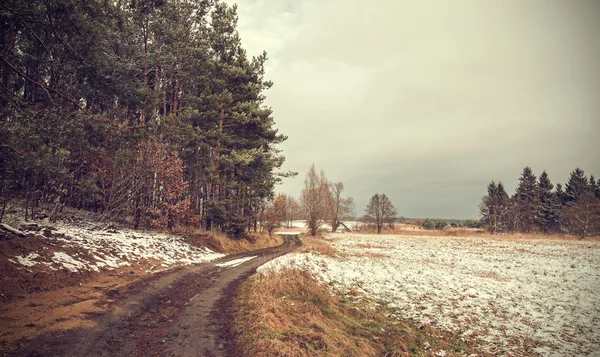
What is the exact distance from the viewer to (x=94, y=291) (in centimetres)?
812

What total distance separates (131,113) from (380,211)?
2390 inches

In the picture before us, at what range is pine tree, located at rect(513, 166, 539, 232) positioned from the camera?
65250 millimetres

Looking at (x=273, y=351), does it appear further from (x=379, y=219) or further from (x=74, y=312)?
(x=379, y=219)

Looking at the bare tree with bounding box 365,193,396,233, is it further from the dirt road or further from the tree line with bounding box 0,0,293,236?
the dirt road

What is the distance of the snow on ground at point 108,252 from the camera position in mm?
9070

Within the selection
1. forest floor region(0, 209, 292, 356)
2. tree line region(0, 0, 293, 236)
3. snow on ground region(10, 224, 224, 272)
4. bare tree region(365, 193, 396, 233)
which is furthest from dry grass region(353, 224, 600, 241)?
forest floor region(0, 209, 292, 356)

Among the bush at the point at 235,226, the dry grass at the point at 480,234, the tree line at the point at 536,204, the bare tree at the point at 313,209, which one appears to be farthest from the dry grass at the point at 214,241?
the tree line at the point at 536,204

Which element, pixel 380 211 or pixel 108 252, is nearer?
pixel 108 252

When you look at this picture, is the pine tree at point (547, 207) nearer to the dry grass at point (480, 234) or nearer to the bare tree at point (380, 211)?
the dry grass at point (480, 234)

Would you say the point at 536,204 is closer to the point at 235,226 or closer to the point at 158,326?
the point at 235,226

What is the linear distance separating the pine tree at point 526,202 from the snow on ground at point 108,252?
75902 mm

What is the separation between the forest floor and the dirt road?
18 mm

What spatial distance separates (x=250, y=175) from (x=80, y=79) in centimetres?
1337

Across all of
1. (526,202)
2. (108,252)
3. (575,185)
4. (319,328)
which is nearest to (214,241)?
(108,252)
